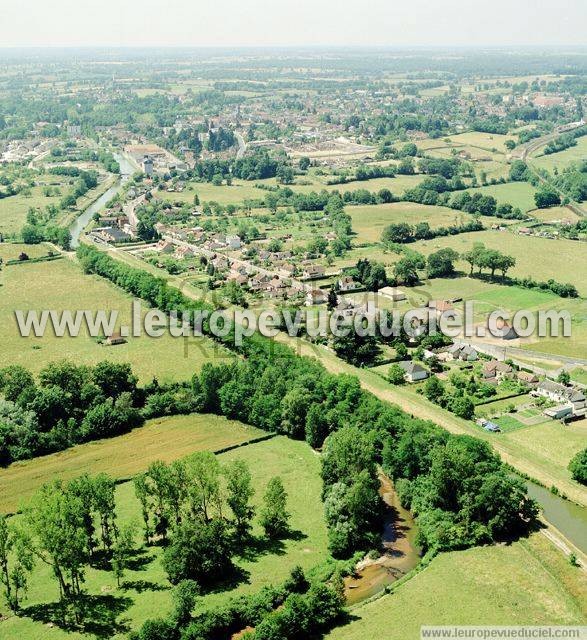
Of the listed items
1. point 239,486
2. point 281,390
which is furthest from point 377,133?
point 239,486

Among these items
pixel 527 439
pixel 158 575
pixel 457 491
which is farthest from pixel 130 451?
pixel 527 439

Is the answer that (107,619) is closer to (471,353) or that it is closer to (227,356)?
(227,356)

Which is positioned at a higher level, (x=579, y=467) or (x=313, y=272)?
(x=313, y=272)

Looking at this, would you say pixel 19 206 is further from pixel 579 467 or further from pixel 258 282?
pixel 579 467

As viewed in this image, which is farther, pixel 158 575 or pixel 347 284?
pixel 347 284

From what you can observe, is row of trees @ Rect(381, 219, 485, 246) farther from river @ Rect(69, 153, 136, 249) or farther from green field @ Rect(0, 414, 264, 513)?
green field @ Rect(0, 414, 264, 513)

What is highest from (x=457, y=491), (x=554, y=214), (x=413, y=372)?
(x=554, y=214)

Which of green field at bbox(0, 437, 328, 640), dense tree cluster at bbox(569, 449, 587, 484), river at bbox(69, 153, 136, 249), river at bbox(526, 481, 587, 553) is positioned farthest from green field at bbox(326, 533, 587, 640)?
river at bbox(69, 153, 136, 249)
